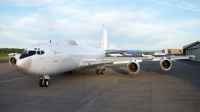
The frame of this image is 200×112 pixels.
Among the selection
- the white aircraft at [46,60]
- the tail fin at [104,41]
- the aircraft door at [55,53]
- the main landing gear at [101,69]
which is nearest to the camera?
the white aircraft at [46,60]

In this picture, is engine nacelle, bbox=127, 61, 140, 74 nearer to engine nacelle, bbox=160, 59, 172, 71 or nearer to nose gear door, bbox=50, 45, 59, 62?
engine nacelle, bbox=160, 59, 172, 71

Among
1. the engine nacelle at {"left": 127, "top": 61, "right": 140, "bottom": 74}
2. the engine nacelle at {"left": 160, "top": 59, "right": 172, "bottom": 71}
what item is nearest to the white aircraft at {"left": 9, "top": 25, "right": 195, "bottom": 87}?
the engine nacelle at {"left": 127, "top": 61, "right": 140, "bottom": 74}

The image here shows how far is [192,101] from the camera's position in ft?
29.9

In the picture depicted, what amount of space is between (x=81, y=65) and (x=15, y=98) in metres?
8.68

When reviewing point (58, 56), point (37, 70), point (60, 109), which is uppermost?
→ point (58, 56)

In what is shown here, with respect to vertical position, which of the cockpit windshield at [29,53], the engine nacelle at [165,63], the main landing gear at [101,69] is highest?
the cockpit windshield at [29,53]

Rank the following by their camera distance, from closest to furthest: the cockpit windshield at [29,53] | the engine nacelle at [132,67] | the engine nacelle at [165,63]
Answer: the cockpit windshield at [29,53] < the engine nacelle at [132,67] < the engine nacelle at [165,63]

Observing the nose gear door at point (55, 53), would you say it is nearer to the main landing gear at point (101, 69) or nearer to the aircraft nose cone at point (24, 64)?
the aircraft nose cone at point (24, 64)

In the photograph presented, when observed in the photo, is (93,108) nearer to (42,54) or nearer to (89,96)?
(89,96)

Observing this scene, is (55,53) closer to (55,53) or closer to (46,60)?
(55,53)

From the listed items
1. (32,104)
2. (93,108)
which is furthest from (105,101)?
(32,104)

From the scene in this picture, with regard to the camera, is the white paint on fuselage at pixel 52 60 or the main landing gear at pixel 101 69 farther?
the main landing gear at pixel 101 69

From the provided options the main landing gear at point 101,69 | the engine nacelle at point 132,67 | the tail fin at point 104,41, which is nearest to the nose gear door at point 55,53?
the engine nacelle at point 132,67

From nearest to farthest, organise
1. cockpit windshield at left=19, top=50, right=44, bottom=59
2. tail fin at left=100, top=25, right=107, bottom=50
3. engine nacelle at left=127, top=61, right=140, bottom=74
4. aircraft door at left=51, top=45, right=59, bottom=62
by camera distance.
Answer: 1. cockpit windshield at left=19, top=50, right=44, bottom=59
2. aircraft door at left=51, top=45, right=59, bottom=62
3. engine nacelle at left=127, top=61, right=140, bottom=74
4. tail fin at left=100, top=25, right=107, bottom=50
